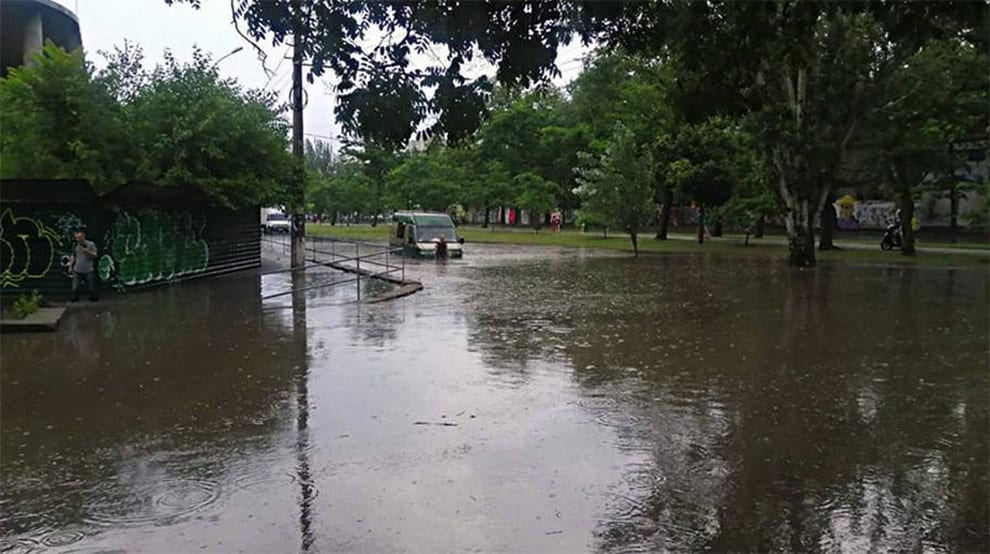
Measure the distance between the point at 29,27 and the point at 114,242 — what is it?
15077 millimetres

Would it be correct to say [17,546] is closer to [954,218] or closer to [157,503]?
[157,503]

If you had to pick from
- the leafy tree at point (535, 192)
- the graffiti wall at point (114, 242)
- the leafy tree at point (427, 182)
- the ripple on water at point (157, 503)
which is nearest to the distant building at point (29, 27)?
the graffiti wall at point (114, 242)

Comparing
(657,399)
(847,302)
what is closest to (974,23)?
(657,399)

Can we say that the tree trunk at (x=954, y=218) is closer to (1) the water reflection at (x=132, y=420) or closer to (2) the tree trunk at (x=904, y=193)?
(2) the tree trunk at (x=904, y=193)

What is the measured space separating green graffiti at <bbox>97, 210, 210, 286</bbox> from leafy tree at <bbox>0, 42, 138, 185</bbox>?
4.34ft

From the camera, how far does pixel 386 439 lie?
23.2ft

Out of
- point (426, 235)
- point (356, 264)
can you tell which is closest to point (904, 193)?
point (426, 235)

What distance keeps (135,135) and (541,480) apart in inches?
710

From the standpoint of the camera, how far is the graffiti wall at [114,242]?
679 inches

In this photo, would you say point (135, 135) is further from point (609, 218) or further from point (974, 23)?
point (609, 218)

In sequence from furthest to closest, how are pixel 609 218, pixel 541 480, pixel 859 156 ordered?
pixel 609 218 → pixel 859 156 → pixel 541 480

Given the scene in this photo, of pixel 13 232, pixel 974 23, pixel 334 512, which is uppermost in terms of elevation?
pixel 974 23

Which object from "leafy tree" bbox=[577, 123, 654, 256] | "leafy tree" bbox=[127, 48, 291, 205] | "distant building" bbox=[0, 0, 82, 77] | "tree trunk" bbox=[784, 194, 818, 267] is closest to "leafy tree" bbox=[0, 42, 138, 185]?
"leafy tree" bbox=[127, 48, 291, 205]

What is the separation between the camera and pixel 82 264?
55.3 ft
